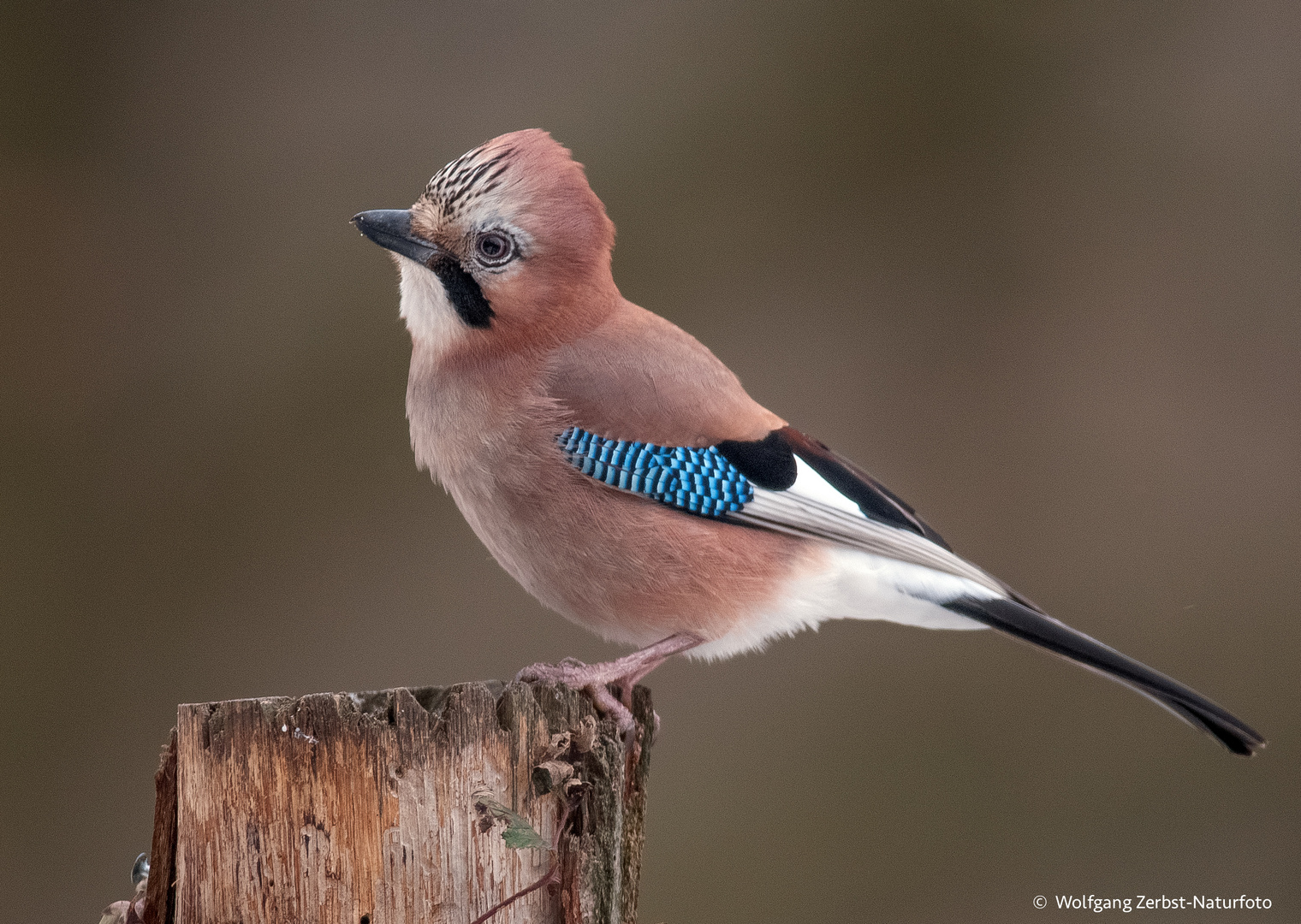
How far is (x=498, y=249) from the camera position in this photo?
367 cm

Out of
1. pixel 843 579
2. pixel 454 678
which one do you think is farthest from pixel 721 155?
pixel 843 579

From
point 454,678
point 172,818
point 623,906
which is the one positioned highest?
point 454,678

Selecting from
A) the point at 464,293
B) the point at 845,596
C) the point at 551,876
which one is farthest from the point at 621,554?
the point at 551,876

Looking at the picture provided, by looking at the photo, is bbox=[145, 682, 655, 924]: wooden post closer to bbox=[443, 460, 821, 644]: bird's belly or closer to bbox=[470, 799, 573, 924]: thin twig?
bbox=[470, 799, 573, 924]: thin twig

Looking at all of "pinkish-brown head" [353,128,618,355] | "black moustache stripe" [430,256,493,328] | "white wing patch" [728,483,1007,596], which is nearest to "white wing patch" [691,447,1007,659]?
"white wing patch" [728,483,1007,596]

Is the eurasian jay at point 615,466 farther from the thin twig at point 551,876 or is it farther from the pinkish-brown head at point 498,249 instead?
the thin twig at point 551,876

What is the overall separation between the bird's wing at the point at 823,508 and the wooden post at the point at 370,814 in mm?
1019

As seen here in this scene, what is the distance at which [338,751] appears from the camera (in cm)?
249

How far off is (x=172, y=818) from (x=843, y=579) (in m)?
1.89

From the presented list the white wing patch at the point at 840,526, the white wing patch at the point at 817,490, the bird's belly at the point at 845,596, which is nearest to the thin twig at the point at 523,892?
the bird's belly at the point at 845,596

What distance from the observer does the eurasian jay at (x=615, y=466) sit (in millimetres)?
3463

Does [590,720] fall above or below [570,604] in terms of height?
below

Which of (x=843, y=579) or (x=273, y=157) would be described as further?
(x=273, y=157)

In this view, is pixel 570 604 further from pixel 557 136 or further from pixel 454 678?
pixel 557 136
